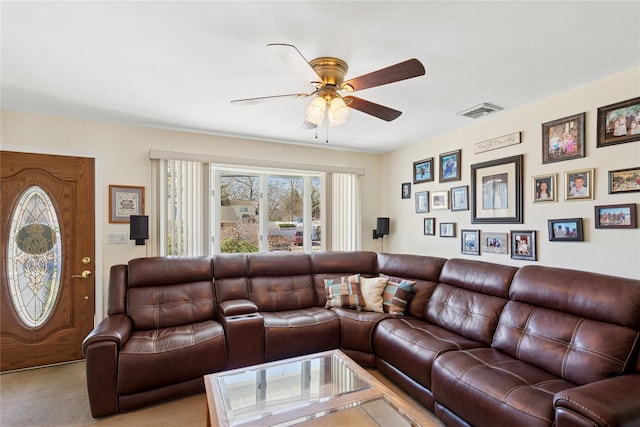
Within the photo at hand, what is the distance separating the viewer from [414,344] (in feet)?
7.89

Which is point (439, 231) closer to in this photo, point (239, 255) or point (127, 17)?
point (239, 255)

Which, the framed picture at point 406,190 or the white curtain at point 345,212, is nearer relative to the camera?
the framed picture at point 406,190

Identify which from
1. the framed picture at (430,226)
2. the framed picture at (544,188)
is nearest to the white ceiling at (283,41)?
the framed picture at (544,188)

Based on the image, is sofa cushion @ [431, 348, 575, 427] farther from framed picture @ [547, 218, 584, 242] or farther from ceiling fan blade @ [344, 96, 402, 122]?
ceiling fan blade @ [344, 96, 402, 122]

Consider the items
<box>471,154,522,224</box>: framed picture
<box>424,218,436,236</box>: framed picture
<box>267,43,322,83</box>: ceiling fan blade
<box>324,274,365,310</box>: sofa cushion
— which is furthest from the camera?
<box>424,218,436,236</box>: framed picture

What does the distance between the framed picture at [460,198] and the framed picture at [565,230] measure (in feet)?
2.98

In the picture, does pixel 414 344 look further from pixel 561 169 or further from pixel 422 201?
pixel 422 201

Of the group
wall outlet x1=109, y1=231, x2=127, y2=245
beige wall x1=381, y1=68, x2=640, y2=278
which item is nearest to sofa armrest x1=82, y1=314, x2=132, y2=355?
wall outlet x1=109, y1=231, x2=127, y2=245

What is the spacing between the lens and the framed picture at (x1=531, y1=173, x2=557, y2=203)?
2666 millimetres

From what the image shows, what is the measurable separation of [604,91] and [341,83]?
206cm

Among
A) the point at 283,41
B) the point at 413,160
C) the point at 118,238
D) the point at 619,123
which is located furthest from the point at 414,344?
the point at 118,238

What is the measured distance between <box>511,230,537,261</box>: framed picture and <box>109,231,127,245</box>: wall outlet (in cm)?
405

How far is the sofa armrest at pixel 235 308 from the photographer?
2832 mm

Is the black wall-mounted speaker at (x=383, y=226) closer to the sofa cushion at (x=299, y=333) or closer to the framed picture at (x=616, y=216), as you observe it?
the sofa cushion at (x=299, y=333)
